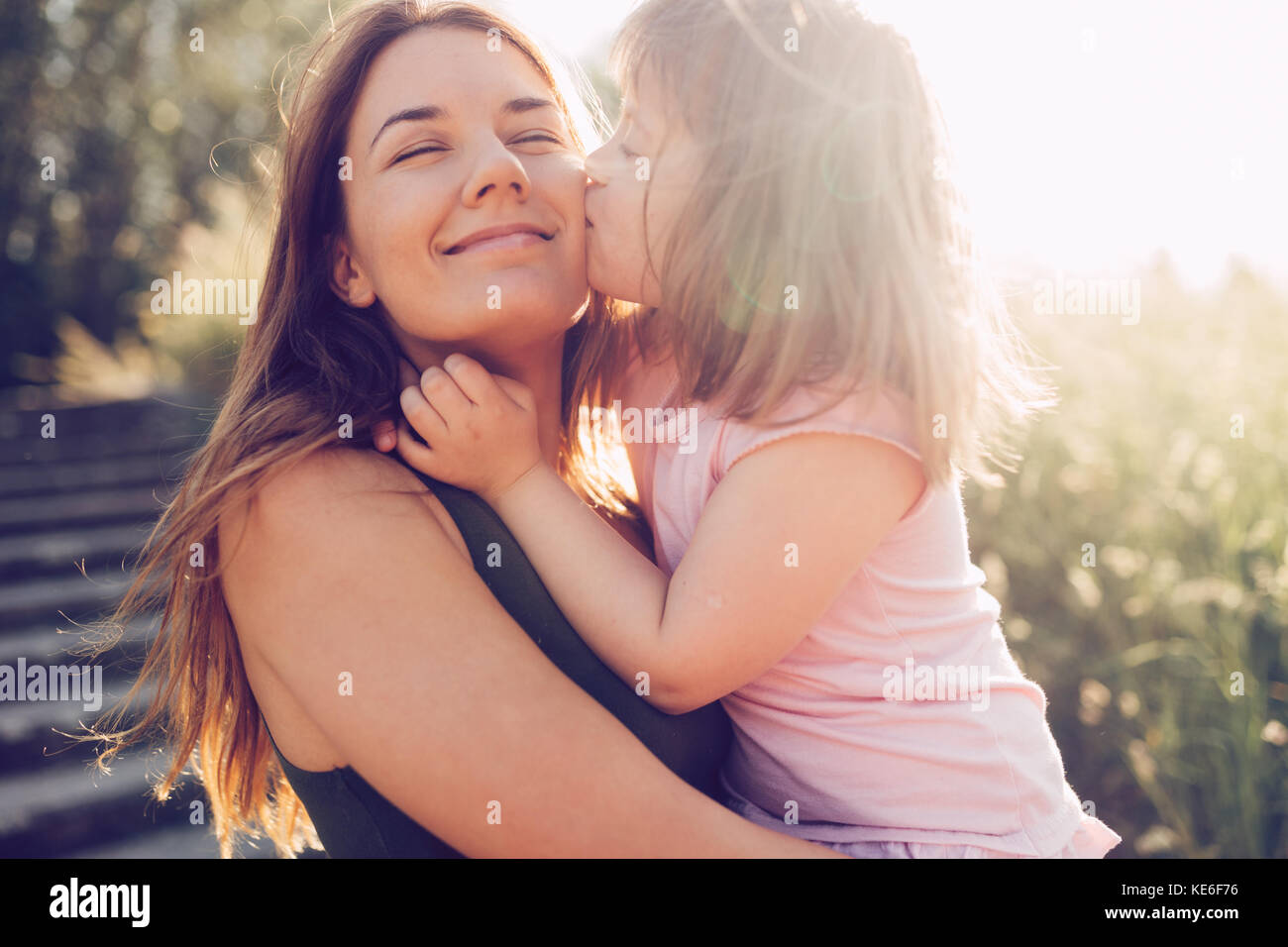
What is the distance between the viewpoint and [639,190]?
1.87m

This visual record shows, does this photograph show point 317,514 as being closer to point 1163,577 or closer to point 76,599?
point 1163,577

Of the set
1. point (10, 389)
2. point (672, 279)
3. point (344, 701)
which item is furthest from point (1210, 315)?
point (10, 389)

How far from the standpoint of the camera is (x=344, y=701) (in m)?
1.39

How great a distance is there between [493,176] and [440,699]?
36.8 inches

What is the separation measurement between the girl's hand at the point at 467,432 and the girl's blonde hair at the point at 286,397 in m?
0.09

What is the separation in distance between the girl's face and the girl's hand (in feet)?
1.26

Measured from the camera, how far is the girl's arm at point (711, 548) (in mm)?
1510

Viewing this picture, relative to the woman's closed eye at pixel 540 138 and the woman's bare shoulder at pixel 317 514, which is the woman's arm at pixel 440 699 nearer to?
the woman's bare shoulder at pixel 317 514

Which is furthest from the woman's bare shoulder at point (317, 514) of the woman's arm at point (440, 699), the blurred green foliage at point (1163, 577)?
the blurred green foliage at point (1163, 577)

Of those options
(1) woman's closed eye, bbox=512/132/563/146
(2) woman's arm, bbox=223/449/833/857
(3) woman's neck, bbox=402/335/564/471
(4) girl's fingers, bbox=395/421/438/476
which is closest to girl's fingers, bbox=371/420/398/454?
(4) girl's fingers, bbox=395/421/438/476

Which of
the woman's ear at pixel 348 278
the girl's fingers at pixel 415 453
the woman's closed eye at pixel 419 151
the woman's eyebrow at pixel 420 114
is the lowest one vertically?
the girl's fingers at pixel 415 453

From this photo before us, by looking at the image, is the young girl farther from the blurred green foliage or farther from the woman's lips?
the blurred green foliage

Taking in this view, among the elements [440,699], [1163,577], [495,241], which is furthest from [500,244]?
[1163,577]
